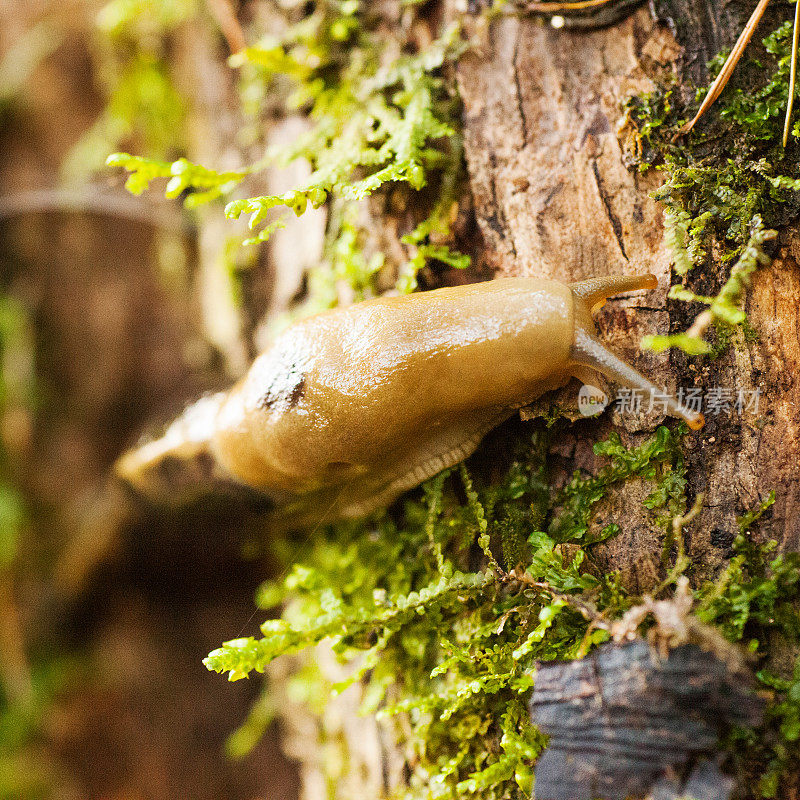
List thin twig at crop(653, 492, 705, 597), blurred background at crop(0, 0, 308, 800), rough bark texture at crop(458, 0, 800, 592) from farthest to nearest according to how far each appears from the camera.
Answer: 1. blurred background at crop(0, 0, 308, 800)
2. rough bark texture at crop(458, 0, 800, 592)
3. thin twig at crop(653, 492, 705, 597)

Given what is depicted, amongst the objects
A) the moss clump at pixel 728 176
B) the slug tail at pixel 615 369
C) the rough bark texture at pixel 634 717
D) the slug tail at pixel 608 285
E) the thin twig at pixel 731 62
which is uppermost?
the thin twig at pixel 731 62


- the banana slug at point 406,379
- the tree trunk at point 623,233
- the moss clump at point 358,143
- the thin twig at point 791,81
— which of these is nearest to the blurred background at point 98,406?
the moss clump at point 358,143

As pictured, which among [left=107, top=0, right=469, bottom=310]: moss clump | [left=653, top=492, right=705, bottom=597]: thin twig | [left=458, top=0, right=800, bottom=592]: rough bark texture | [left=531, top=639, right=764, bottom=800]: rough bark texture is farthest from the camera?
[left=107, top=0, right=469, bottom=310]: moss clump

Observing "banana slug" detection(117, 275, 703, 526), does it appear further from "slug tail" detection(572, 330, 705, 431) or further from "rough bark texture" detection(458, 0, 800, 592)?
"rough bark texture" detection(458, 0, 800, 592)

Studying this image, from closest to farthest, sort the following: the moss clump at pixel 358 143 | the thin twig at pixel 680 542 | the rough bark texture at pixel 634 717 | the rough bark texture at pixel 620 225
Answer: the rough bark texture at pixel 634 717 → the thin twig at pixel 680 542 → the rough bark texture at pixel 620 225 → the moss clump at pixel 358 143

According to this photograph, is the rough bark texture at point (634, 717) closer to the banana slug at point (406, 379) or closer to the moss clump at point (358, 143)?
the banana slug at point (406, 379)

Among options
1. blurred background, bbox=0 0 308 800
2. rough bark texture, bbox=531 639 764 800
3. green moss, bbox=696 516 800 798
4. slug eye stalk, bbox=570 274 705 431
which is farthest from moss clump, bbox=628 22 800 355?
blurred background, bbox=0 0 308 800

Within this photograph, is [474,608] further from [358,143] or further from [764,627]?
[358,143]

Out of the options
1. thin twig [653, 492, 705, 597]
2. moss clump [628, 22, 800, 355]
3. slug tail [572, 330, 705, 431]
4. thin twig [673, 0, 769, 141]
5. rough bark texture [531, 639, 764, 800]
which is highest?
thin twig [673, 0, 769, 141]
